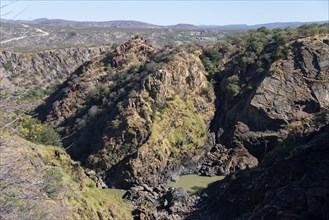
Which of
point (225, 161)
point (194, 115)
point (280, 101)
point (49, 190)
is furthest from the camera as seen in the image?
point (194, 115)

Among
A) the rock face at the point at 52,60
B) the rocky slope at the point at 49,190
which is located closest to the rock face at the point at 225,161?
the rocky slope at the point at 49,190

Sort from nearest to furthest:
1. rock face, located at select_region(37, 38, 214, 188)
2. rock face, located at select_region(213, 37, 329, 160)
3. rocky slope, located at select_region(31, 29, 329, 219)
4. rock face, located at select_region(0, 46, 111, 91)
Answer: rocky slope, located at select_region(31, 29, 329, 219) → rock face, located at select_region(37, 38, 214, 188) → rock face, located at select_region(213, 37, 329, 160) → rock face, located at select_region(0, 46, 111, 91)

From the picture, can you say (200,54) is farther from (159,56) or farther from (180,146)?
(180,146)

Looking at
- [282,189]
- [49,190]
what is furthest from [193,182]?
[49,190]

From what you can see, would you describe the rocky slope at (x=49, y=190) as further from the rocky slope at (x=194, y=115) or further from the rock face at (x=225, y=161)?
the rock face at (x=225, y=161)

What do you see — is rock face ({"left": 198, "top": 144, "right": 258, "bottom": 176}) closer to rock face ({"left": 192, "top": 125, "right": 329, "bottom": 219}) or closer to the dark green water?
the dark green water

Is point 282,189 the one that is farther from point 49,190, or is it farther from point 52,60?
point 52,60

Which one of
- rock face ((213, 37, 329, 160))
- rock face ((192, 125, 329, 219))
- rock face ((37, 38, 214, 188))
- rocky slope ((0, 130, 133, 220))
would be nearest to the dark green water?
rock face ((37, 38, 214, 188))
